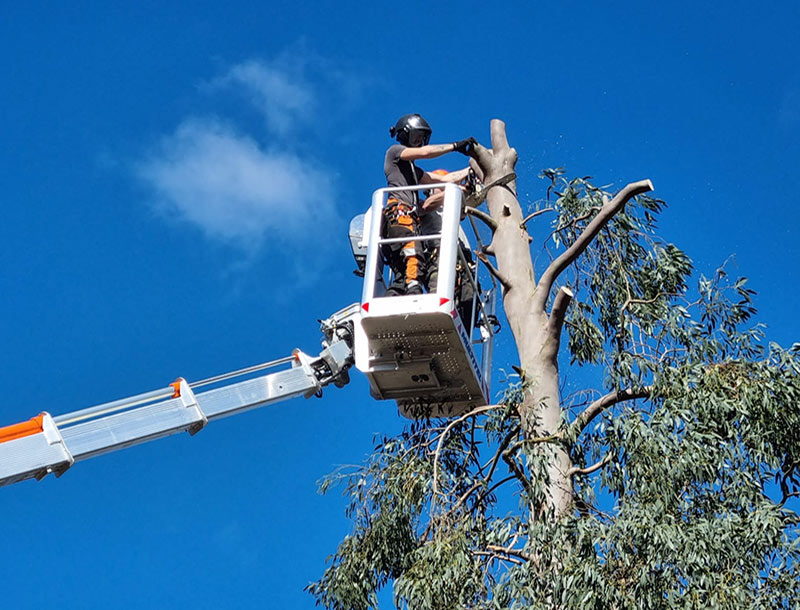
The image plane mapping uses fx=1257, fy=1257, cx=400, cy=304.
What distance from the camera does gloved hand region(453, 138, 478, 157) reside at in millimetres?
9867

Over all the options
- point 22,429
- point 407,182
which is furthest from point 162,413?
point 407,182

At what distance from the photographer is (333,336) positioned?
9859 millimetres

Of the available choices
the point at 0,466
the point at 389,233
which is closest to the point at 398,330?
the point at 389,233

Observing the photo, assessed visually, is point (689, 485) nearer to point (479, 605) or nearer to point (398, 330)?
point (479, 605)

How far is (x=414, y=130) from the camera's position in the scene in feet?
32.1

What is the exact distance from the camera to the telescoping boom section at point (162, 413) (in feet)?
26.1

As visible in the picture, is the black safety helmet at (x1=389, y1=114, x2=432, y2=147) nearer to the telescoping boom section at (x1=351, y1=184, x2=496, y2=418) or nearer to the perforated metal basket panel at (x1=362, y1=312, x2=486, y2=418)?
the telescoping boom section at (x1=351, y1=184, x2=496, y2=418)

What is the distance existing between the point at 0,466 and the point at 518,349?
155 inches

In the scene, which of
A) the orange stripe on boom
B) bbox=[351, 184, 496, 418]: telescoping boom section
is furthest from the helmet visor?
the orange stripe on boom

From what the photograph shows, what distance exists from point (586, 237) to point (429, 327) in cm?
144

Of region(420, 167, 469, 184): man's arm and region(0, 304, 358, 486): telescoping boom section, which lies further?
region(420, 167, 469, 184): man's arm

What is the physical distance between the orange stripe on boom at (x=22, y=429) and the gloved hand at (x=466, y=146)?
378 centimetres

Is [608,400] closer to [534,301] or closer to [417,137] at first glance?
[534,301]

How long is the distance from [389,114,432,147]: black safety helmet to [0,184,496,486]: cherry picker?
72 centimetres
